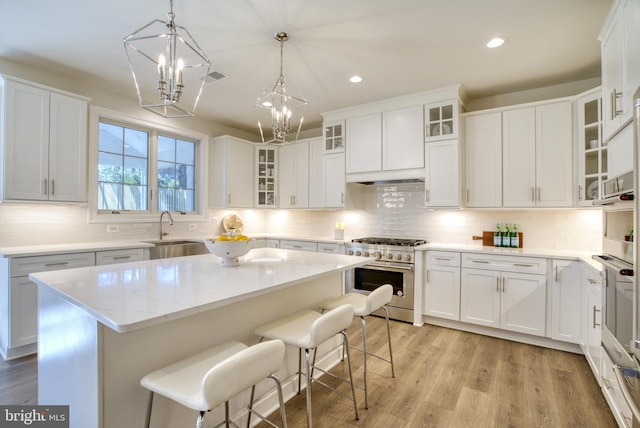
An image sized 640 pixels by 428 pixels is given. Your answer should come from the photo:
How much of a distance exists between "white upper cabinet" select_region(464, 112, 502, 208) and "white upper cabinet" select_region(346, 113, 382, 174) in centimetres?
106

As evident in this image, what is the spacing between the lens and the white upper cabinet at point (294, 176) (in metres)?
5.03

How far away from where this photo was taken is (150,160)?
166 inches

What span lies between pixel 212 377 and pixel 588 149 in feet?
12.3

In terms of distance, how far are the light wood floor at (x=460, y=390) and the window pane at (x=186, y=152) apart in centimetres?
289

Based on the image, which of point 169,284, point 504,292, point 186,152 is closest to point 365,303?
point 169,284

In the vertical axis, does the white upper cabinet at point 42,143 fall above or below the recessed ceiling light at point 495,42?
below

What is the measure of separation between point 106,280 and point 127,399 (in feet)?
2.04

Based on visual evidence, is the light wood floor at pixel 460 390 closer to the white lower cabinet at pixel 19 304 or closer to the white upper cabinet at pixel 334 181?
the white lower cabinet at pixel 19 304

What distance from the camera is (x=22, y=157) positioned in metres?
2.91

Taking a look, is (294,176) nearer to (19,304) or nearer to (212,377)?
(19,304)

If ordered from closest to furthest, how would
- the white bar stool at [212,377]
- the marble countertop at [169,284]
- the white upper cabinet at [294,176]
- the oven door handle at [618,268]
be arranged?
the white bar stool at [212,377]
the marble countertop at [169,284]
the oven door handle at [618,268]
the white upper cabinet at [294,176]

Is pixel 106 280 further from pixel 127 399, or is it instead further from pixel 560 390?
pixel 560 390

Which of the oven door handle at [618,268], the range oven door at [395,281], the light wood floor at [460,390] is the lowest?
the light wood floor at [460,390]

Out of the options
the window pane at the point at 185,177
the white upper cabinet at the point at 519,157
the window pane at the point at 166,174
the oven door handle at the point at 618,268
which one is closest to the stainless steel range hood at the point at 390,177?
the white upper cabinet at the point at 519,157
